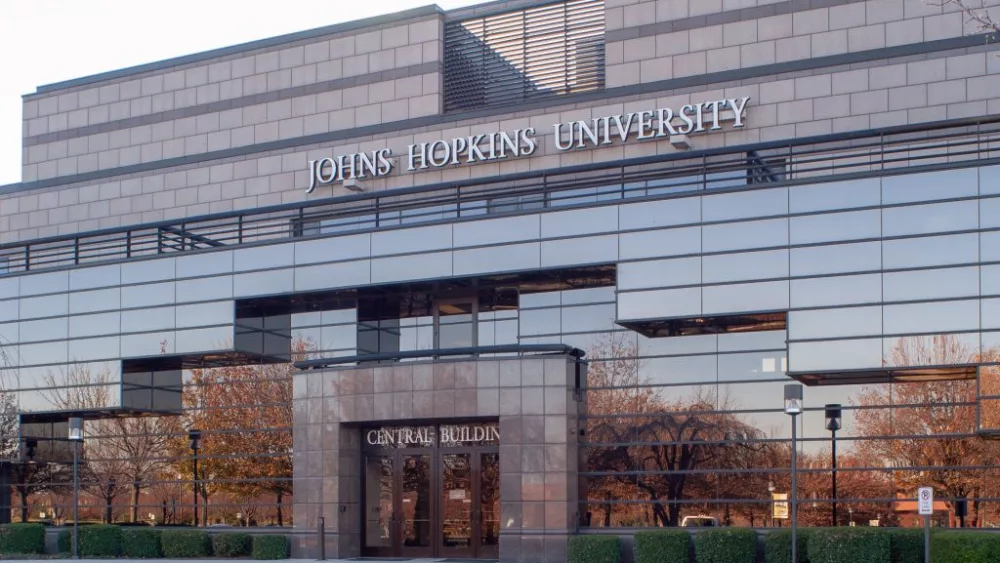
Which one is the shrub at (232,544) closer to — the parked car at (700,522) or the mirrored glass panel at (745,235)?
the parked car at (700,522)

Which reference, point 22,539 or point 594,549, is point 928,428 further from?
point 22,539

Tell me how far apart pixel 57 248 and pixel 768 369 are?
23630 mm

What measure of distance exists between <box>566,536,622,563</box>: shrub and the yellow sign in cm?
363

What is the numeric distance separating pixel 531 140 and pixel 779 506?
12137 millimetres

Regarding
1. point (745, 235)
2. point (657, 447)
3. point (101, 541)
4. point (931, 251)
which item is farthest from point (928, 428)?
point (101, 541)

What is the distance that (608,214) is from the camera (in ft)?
102

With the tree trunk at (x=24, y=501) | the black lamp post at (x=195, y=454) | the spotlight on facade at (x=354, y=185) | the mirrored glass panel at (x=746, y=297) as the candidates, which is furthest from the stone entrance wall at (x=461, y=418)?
the tree trunk at (x=24, y=501)

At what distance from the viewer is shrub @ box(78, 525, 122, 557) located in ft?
115

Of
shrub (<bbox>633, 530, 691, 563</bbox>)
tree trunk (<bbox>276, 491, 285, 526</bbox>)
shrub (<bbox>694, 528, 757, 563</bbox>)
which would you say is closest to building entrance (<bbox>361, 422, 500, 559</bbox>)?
tree trunk (<bbox>276, 491, 285, 526</bbox>)

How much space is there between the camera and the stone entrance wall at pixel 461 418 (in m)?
29.3

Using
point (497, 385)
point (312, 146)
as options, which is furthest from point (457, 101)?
point (497, 385)

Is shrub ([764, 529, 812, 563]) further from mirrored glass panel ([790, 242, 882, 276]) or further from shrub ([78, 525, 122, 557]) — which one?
shrub ([78, 525, 122, 557])

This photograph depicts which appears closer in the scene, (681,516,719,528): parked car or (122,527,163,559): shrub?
(681,516,719,528): parked car

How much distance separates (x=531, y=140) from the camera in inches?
1369
